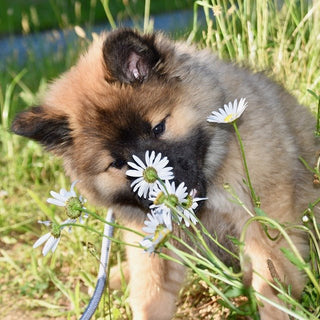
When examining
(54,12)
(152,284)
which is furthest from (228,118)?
(54,12)

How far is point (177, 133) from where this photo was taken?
7.67ft

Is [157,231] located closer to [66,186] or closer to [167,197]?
Result: [167,197]

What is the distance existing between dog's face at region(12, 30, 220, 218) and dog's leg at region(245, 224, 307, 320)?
0.28 m

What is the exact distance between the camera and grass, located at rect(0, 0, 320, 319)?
2943 mm

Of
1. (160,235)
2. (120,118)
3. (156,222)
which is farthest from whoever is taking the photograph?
(120,118)

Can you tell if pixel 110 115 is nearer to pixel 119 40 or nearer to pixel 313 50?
pixel 119 40

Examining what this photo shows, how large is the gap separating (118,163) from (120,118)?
199 millimetres

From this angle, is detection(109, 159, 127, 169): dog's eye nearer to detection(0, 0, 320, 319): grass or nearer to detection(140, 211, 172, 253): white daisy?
detection(0, 0, 320, 319): grass

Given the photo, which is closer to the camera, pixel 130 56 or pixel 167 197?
pixel 167 197

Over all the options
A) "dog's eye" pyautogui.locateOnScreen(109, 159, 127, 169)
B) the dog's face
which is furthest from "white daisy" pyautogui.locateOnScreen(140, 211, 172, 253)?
"dog's eye" pyautogui.locateOnScreen(109, 159, 127, 169)

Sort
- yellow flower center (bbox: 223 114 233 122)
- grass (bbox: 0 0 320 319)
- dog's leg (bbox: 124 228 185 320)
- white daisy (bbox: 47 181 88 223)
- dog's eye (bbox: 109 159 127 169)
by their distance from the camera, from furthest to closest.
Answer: grass (bbox: 0 0 320 319), dog's leg (bbox: 124 228 185 320), dog's eye (bbox: 109 159 127 169), yellow flower center (bbox: 223 114 233 122), white daisy (bbox: 47 181 88 223)

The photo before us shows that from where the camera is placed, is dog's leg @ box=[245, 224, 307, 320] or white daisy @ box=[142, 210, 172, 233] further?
dog's leg @ box=[245, 224, 307, 320]

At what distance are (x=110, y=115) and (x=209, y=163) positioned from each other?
0.46 metres

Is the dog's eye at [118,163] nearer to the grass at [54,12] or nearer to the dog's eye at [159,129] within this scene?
the dog's eye at [159,129]
